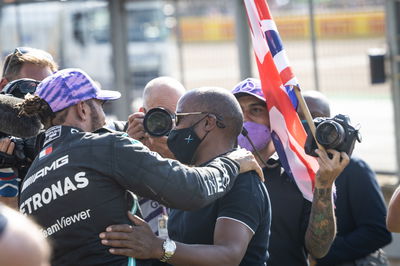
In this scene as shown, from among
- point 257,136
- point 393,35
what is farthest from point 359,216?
point 393,35

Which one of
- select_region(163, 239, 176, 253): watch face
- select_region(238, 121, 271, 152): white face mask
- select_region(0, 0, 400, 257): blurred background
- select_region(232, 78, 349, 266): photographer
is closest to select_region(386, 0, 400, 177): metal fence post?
select_region(0, 0, 400, 257): blurred background

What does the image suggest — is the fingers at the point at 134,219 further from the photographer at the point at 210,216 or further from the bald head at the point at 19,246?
the bald head at the point at 19,246

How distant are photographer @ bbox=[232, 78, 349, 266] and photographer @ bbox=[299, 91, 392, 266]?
0.53 metres

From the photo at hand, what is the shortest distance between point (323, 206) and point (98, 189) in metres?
1.20

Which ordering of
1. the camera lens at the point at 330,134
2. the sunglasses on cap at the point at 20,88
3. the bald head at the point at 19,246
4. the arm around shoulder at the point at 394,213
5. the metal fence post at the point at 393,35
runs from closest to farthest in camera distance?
the bald head at the point at 19,246, the camera lens at the point at 330,134, the arm around shoulder at the point at 394,213, the sunglasses on cap at the point at 20,88, the metal fence post at the point at 393,35

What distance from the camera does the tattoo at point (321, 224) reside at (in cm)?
400

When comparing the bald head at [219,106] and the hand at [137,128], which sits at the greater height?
the bald head at [219,106]

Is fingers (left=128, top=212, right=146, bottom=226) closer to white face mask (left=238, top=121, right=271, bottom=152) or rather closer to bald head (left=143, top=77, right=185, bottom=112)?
white face mask (left=238, top=121, right=271, bottom=152)

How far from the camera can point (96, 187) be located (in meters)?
3.40

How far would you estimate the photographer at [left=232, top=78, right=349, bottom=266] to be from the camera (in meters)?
3.95

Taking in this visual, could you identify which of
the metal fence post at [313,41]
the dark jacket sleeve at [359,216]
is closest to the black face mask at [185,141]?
the dark jacket sleeve at [359,216]

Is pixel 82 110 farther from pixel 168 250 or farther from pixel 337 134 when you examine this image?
pixel 337 134

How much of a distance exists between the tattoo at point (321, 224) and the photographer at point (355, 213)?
840 millimetres

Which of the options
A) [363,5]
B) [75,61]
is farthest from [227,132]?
[75,61]
